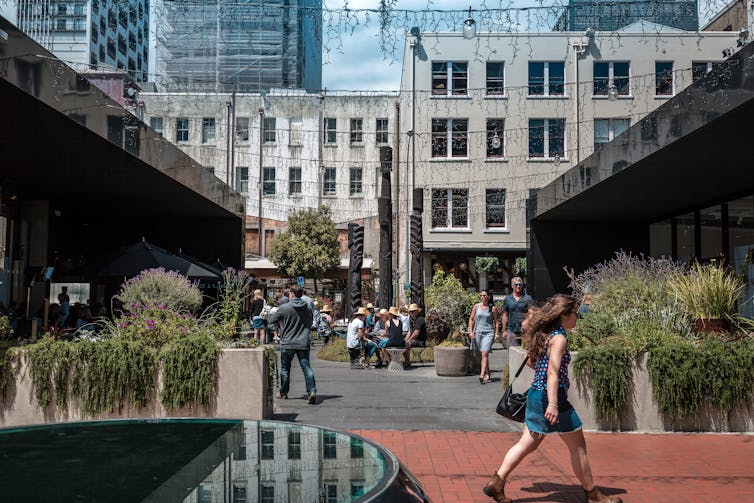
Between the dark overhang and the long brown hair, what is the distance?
4731mm

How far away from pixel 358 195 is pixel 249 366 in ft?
119

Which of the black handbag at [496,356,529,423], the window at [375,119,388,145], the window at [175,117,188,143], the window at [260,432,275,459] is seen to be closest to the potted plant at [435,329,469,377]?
the black handbag at [496,356,529,423]

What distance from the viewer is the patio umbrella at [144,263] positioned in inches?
627

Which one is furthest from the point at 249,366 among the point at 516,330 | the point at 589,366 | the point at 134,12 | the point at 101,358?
the point at 134,12

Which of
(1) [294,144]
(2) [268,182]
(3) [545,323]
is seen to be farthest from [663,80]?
(3) [545,323]

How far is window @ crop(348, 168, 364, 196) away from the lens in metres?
44.5

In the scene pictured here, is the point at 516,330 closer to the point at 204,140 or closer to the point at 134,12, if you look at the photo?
the point at 134,12

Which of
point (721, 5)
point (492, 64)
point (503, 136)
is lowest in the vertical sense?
point (721, 5)

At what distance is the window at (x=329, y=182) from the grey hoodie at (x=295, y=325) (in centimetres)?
3416

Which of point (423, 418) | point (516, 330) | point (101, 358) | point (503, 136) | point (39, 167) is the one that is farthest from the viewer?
point (503, 136)

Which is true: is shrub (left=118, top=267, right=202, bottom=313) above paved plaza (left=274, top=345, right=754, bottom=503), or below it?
above

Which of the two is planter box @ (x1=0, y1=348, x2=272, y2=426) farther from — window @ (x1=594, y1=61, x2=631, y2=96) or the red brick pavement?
window @ (x1=594, y1=61, x2=631, y2=96)

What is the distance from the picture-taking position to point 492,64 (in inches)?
1401

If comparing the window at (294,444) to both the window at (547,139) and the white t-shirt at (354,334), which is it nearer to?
the white t-shirt at (354,334)
